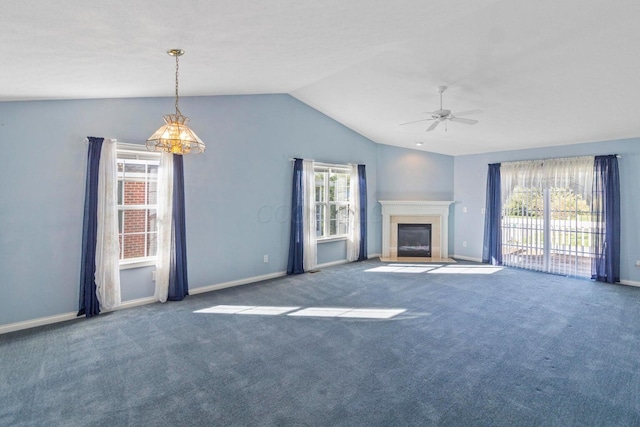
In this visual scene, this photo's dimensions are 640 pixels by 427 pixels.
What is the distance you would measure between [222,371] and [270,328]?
94 centimetres

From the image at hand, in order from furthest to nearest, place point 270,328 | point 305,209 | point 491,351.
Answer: point 305,209 → point 270,328 → point 491,351

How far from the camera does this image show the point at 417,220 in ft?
25.6

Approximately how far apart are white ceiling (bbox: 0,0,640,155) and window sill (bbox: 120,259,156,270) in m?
2.14

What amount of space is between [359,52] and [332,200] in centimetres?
369

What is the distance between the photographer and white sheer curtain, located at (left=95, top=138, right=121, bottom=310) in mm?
3988

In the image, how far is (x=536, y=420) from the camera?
212 cm

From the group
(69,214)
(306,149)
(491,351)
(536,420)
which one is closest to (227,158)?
(306,149)

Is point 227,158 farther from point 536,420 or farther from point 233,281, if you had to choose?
point 536,420

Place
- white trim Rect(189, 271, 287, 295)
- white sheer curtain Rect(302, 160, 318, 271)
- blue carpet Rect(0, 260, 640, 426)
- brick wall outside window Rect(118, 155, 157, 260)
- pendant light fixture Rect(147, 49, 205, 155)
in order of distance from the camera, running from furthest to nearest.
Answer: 1. white sheer curtain Rect(302, 160, 318, 271)
2. white trim Rect(189, 271, 287, 295)
3. brick wall outside window Rect(118, 155, 157, 260)
4. pendant light fixture Rect(147, 49, 205, 155)
5. blue carpet Rect(0, 260, 640, 426)

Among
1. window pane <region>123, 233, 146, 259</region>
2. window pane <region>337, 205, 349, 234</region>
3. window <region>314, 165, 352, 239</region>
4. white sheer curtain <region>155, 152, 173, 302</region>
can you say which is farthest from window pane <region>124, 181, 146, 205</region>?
window pane <region>337, 205, 349, 234</region>

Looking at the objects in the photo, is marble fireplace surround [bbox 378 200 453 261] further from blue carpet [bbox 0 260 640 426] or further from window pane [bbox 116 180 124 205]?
window pane [bbox 116 180 124 205]

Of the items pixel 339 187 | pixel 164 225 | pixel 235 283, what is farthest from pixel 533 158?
pixel 164 225

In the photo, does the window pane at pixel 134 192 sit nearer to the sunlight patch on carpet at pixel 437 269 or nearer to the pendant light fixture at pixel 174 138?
the pendant light fixture at pixel 174 138

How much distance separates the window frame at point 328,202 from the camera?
6750 millimetres
